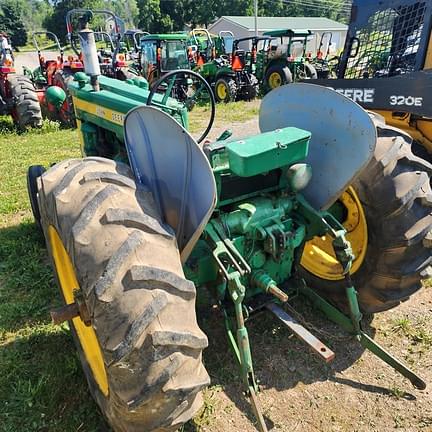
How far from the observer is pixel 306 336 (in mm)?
2105

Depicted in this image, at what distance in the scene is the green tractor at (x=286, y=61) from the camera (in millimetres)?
12312

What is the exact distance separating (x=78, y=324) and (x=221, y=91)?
11109 mm

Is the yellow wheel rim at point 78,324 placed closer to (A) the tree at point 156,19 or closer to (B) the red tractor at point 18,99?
(B) the red tractor at point 18,99

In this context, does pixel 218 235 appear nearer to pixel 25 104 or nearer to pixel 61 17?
pixel 25 104

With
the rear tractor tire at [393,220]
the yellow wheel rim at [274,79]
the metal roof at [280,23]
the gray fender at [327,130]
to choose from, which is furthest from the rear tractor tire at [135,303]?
the metal roof at [280,23]

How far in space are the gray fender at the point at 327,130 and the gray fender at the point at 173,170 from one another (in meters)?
0.88

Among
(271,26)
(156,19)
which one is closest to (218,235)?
(271,26)

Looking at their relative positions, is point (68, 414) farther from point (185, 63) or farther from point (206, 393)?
point (185, 63)

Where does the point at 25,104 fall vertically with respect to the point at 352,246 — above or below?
below

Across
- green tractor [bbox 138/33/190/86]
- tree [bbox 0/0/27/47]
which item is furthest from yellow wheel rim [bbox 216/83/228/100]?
tree [bbox 0/0/27/47]

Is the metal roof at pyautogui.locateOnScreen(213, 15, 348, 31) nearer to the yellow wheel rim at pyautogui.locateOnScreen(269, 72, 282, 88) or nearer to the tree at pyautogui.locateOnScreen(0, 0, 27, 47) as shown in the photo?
the tree at pyautogui.locateOnScreen(0, 0, 27, 47)

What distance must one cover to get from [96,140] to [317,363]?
9.08 feet

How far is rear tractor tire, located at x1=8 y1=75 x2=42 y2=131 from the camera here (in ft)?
24.9

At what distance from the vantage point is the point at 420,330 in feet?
8.99
